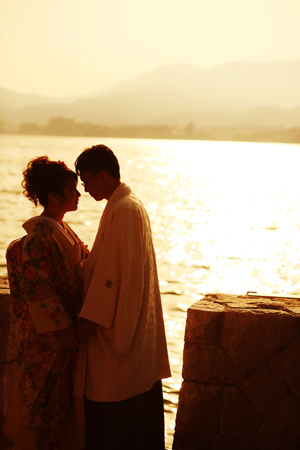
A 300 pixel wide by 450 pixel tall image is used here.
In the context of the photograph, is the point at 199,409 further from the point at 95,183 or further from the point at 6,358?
the point at 95,183

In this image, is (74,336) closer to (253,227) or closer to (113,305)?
(113,305)

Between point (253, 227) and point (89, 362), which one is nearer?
point (89, 362)


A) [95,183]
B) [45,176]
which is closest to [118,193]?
[95,183]

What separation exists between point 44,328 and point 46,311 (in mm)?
73

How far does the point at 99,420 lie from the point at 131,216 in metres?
0.89

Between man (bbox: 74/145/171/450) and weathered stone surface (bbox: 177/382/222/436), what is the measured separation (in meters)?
0.21

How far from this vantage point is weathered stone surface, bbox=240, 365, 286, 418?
122 inches

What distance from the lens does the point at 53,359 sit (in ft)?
9.44

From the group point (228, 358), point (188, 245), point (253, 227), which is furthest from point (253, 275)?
point (228, 358)

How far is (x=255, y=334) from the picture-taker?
3.08 m

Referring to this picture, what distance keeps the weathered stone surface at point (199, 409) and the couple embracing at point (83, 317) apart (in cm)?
23

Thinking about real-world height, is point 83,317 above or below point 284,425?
above

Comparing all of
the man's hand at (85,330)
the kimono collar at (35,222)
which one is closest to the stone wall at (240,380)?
the man's hand at (85,330)

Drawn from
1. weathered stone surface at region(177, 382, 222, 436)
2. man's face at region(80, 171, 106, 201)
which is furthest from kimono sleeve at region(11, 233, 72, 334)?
weathered stone surface at region(177, 382, 222, 436)
